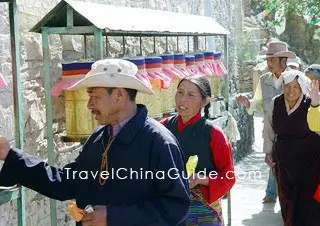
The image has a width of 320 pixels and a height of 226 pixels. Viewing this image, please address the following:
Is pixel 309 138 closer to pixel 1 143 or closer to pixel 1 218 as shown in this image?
pixel 1 218

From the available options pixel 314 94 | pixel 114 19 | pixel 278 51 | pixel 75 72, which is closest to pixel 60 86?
pixel 75 72

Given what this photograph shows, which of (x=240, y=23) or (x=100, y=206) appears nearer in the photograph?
(x=100, y=206)

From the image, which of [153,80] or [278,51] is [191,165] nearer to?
[153,80]

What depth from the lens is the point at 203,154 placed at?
3.58m

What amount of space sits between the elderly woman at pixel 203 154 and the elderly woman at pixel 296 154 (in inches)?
53.9

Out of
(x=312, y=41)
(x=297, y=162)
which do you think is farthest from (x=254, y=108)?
(x=312, y=41)

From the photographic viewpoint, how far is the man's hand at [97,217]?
242 cm

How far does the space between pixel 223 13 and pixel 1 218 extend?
20.7 ft

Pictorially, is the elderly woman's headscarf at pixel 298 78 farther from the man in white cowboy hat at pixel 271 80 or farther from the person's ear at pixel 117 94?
the person's ear at pixel 117 94

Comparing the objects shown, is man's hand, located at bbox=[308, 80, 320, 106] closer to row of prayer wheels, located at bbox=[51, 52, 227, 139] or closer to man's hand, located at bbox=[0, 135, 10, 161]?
row of prayer wheels, located at bbox=[51, 52, 227, 139]

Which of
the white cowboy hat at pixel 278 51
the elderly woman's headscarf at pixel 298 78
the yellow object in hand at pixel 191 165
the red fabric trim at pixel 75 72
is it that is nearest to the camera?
the yellow object in hand at pixel 191 165

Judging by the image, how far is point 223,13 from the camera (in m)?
9.26

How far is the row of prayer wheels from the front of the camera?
12.3ft

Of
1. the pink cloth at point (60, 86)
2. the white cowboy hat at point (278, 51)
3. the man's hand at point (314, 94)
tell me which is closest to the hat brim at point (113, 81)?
the pink cloth at point (60, 86)
